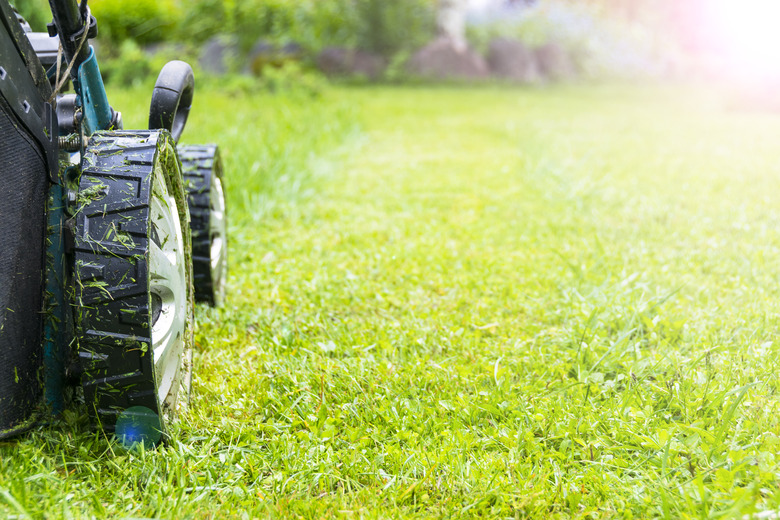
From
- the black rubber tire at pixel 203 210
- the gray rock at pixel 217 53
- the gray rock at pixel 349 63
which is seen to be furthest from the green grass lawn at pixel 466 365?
the gray rock at pixel 349 63

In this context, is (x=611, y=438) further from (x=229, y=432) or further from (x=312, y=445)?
(x=229, y=432)

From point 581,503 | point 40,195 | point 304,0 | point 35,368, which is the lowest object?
point 581,503

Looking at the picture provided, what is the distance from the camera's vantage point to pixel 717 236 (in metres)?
3.45

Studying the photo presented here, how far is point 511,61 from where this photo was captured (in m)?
15.8

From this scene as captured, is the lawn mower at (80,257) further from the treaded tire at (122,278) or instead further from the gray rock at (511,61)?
the gray rock at (511,61)

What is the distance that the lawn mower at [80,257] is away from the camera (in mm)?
1343

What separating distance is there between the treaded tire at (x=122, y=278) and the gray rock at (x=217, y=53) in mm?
11478

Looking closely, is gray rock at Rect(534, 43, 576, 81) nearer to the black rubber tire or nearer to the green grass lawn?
the green grass lawn

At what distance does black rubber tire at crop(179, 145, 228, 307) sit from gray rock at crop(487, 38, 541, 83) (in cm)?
1409

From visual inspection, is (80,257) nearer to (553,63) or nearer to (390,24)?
(390,24)

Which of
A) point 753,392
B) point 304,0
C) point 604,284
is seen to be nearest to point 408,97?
point 304,0

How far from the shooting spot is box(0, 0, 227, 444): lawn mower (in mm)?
1343

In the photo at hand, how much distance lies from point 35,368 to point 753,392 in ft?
5.89

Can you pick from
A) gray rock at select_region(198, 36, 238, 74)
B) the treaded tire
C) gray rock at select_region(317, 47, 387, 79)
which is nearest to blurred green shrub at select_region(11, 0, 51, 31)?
gray rock at select_region(198, 36, 238, 74)
